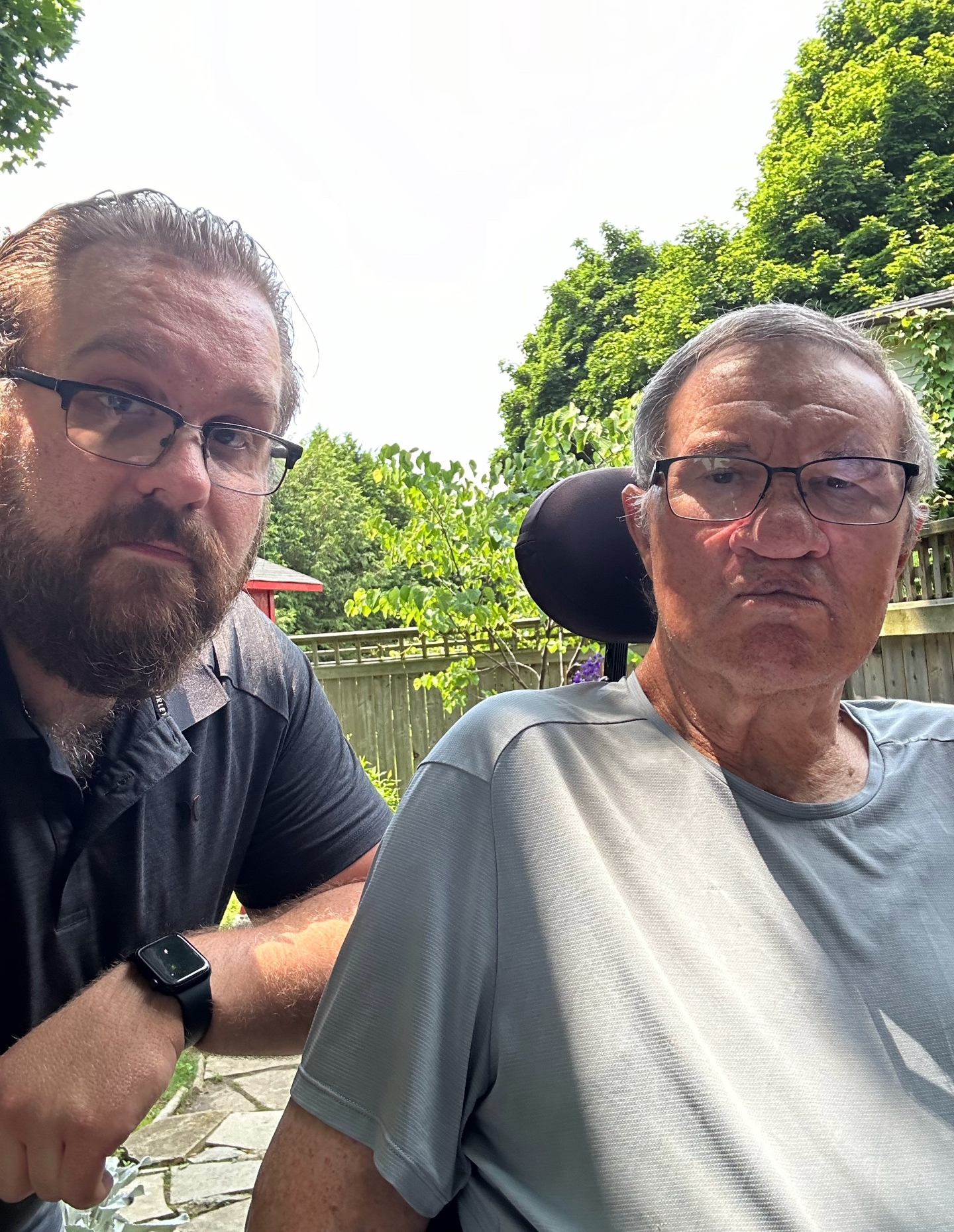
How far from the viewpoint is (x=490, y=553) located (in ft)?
16.3

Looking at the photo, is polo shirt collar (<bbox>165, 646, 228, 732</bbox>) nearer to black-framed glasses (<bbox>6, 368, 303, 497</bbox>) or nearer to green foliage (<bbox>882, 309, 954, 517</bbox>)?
black-framed glasses (<bbox>6, 368, 303, 497</bbox>)

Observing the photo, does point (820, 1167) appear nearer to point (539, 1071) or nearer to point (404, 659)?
point (539, 1071)

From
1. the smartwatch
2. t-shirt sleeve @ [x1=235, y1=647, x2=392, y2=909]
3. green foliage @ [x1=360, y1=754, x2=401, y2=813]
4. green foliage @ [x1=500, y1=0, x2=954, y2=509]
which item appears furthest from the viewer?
green foliage @ [x1=500, y1=0, x2=954, y2=509]

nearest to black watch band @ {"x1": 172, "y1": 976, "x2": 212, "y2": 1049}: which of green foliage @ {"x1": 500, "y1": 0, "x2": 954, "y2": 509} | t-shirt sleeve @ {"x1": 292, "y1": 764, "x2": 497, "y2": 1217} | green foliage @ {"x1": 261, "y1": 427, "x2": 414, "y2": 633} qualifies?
t-shirt sleeve @ {"x1": 292, "y1": 764, "x2": 497, "y2": 1217}

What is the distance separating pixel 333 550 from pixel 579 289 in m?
10.1

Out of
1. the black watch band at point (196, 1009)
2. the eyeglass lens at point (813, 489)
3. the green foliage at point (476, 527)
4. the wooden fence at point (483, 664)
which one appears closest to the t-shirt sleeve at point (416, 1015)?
the black watch band at point (196, 1009)

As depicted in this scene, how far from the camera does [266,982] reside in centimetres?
117

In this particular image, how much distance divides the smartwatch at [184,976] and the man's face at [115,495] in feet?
1.17

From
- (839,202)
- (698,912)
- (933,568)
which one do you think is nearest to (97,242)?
(698,912)

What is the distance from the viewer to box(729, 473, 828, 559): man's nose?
3.80 ft

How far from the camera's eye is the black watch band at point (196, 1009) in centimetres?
105

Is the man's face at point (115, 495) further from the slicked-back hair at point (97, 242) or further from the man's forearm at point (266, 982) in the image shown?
the man's forearm at point (266, 982)

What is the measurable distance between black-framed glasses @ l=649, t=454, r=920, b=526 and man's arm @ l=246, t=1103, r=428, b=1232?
862 mm

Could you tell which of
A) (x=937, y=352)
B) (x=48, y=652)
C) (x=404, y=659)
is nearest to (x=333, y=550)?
(x=404, y=659)
